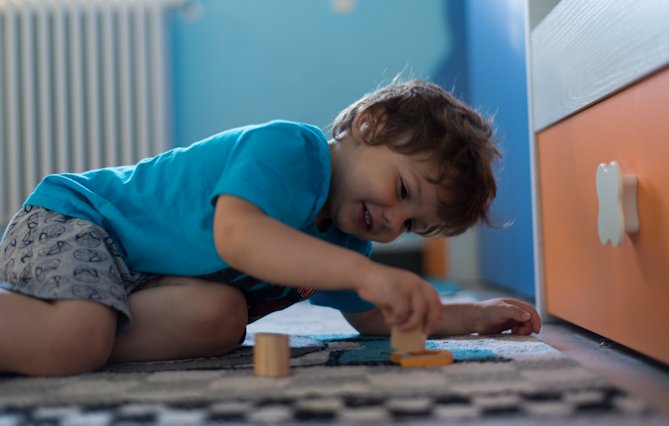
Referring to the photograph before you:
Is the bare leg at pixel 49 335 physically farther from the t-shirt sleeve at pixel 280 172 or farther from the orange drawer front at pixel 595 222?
the orange drawer front at pixel 595 222

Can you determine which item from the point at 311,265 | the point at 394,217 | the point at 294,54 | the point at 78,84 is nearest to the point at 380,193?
the point at 394,217

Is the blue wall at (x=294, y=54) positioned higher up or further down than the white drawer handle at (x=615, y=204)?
higher up

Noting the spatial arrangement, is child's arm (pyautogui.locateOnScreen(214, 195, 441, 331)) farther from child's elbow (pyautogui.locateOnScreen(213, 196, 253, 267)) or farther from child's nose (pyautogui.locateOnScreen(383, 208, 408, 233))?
child's nose (pyautogui.locateOnScreen(383, 208, 408, 233))

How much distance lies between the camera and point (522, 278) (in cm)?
161

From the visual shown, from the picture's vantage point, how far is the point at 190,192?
0.92 m

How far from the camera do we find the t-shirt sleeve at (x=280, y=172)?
773 mm

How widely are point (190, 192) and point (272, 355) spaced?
0.26m

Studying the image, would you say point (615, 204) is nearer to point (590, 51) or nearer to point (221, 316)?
point (590, 51)

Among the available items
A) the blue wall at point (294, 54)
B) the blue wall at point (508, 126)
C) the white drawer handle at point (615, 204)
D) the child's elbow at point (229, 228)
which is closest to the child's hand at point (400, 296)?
the child's elbow at point (229, 228)

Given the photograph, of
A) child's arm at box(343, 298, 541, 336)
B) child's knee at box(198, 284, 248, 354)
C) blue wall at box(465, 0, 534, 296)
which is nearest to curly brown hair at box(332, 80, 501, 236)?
child's arm at box(343, 298, 541, 336)

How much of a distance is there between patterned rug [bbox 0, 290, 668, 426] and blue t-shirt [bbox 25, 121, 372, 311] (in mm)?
130

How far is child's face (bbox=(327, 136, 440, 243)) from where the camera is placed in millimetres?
866

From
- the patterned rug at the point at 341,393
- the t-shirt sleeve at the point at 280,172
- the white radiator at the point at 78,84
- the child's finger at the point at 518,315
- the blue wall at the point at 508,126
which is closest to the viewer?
the patterned rug at the point at 341,393

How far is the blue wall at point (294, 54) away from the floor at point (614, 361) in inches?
54.1
